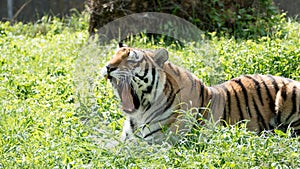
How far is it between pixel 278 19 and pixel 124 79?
4689 millimetres

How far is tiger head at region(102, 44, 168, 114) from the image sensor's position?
5.07 metres

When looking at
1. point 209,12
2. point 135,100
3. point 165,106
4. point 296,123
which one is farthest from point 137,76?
point 209,12

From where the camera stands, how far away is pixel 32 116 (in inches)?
225

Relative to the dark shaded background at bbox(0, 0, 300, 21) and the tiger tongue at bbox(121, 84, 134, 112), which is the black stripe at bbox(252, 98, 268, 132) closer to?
the tiger tongue at bbox(121, 84, 134, 112)

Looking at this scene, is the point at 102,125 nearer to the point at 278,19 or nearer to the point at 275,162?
the point at 275,162

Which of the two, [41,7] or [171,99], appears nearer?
[171,99]

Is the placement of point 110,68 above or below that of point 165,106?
above

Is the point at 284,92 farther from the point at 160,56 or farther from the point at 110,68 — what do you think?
the point at 110,68

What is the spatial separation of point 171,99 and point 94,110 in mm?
1055

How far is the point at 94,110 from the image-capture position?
602 cm

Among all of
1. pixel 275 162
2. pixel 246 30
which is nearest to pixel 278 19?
pixel 246 30

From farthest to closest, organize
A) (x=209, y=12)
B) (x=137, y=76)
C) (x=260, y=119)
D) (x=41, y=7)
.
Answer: (x=41, y=7)
(x=209, y=12)
(x=260, y=119)
(x=137, y=76)

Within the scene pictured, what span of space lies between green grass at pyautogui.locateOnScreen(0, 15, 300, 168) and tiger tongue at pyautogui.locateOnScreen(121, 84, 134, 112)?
0.71ft

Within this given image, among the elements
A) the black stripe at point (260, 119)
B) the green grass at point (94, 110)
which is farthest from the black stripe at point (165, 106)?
the black stripe at point (260, 119)
